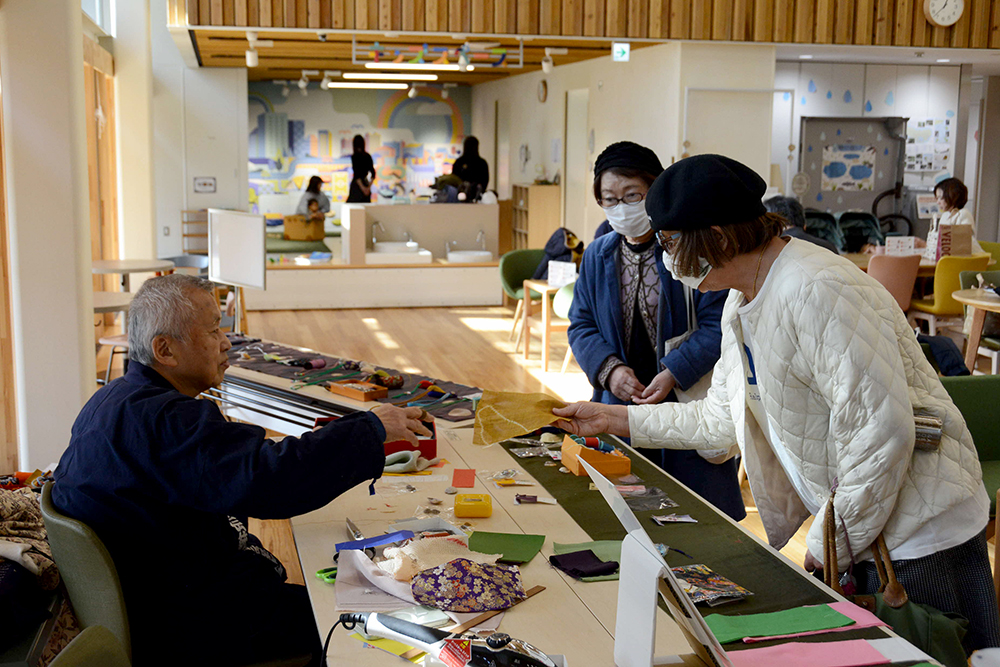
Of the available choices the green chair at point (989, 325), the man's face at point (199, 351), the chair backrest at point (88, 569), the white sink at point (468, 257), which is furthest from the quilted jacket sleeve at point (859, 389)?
the white sink at point (468, 257)

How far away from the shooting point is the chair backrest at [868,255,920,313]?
7.86 m

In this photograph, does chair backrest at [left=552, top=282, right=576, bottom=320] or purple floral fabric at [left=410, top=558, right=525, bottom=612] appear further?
chair backrest at [left=552, top=282, right=576, bottom=320]

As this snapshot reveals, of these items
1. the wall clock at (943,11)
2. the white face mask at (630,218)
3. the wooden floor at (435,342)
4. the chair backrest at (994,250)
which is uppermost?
the wall clock at (943,11)

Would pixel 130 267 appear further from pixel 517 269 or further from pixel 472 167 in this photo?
pixel 472 167

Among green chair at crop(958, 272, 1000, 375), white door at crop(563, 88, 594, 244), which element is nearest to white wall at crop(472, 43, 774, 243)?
white door at crop(563, 88, 594, 244)

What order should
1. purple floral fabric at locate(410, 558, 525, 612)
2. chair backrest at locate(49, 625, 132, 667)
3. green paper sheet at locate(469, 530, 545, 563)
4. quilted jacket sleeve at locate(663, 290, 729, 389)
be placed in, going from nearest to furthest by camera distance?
chair backrest at locate(49, 625, 132, 667), purple floral fabric at locate(410, 558, 525, 612), green paper sheet at locate(469, 530, 545, 563), quilted jacket sleeve at locate(663, 290, 729, 389)

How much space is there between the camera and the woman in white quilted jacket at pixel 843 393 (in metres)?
1.76

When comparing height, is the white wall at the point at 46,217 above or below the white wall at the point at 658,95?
below

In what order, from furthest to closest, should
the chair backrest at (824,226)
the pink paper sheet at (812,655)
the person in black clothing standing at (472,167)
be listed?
the person in black clothing standing at (472,167)
the chair backrest at (824,226)
the pink paper sheet at (812,655)

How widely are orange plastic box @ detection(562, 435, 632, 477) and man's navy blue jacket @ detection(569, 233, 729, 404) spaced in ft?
1.15

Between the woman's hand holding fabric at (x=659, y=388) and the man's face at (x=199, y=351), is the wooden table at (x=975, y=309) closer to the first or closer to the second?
the woman's hand holding fabric at (x=659, y=388)

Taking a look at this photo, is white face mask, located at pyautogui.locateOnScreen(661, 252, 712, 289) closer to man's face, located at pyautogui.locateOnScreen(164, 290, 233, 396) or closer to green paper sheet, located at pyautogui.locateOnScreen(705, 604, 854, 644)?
green paper sheet, located at pyautogui.locateOnScreen(705, 604, 854, 644)

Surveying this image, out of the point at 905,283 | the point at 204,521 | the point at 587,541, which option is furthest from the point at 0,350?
the point at 905,283

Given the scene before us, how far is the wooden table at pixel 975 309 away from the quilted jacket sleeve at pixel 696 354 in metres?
4.36
